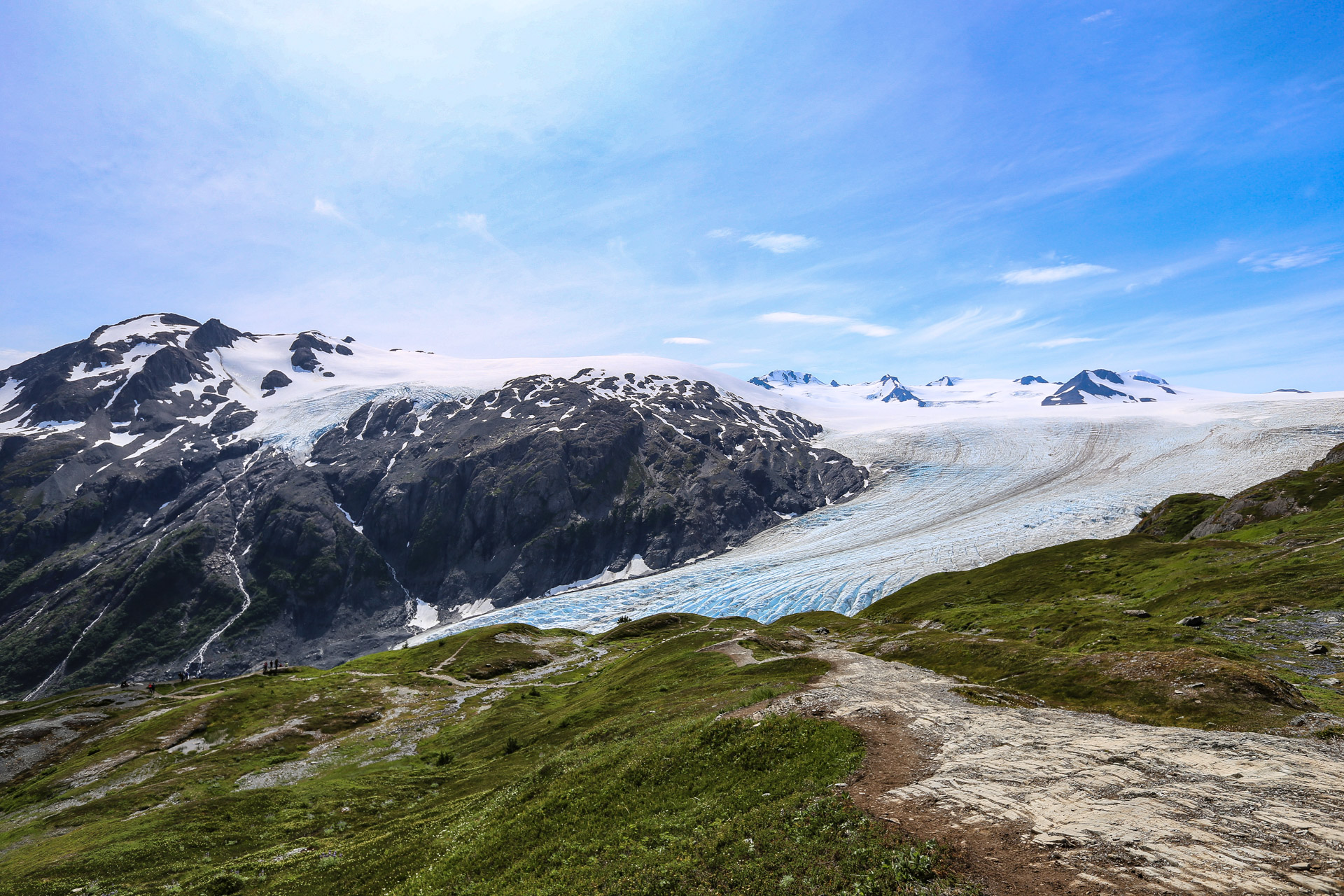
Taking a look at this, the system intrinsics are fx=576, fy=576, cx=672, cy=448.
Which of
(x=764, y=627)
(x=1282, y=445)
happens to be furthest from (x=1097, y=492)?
(x=764, y=627)

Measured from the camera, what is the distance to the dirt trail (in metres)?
13.8

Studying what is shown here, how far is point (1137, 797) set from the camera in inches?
723

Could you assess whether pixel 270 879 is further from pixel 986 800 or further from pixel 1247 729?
pixel 1247 729

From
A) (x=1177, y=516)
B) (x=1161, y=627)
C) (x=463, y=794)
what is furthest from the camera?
(x=1177, y=516)

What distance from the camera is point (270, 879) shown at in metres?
29.8

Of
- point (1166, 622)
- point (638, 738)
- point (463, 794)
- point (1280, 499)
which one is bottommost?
point (463, 794)

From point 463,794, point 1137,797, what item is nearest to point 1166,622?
point 1137,797

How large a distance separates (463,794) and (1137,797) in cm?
4101

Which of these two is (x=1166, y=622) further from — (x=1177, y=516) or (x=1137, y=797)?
(x=1177, y=516)

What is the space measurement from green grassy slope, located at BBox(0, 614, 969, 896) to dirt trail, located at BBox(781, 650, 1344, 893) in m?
3.33

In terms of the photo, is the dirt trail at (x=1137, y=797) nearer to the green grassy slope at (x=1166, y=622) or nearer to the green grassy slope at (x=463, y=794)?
the green grassy slope at (x=463, y=794)

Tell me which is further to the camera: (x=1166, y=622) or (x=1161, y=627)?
(x=1166, y=622)

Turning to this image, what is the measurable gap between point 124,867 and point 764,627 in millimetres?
76540

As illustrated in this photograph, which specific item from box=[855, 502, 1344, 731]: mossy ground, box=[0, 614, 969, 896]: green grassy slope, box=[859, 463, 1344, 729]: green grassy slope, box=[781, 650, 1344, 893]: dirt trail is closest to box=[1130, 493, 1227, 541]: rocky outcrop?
box=[859, 463, 1344, 729]: green grassy slope
